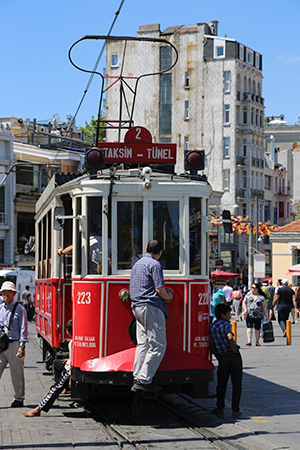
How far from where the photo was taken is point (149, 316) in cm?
928

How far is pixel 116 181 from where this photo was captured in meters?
9.96

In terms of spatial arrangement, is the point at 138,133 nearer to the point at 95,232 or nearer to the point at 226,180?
the point at 95,232

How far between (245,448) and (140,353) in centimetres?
179

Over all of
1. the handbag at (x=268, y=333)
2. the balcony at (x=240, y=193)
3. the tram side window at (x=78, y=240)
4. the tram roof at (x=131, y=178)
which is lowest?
the handbag at (x=268, y=333)

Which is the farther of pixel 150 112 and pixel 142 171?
pixel 150 112

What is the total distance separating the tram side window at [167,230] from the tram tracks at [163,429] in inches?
78.4

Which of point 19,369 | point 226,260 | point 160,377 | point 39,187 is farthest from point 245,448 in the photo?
point 226,260

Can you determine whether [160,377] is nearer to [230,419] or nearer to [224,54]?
[230,419]

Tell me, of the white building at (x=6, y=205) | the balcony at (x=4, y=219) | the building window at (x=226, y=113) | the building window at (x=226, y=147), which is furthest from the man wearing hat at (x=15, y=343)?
the building window at (x=226, y=147)

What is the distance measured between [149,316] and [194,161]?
2.43 metres

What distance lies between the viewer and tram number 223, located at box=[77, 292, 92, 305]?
9.74m

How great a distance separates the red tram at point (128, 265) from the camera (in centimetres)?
966

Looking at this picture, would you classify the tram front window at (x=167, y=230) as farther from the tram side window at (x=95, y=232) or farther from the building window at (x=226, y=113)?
the building window at (x=226, y=113)

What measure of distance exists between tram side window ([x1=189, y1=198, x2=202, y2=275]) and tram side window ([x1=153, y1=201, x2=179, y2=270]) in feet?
0.64
